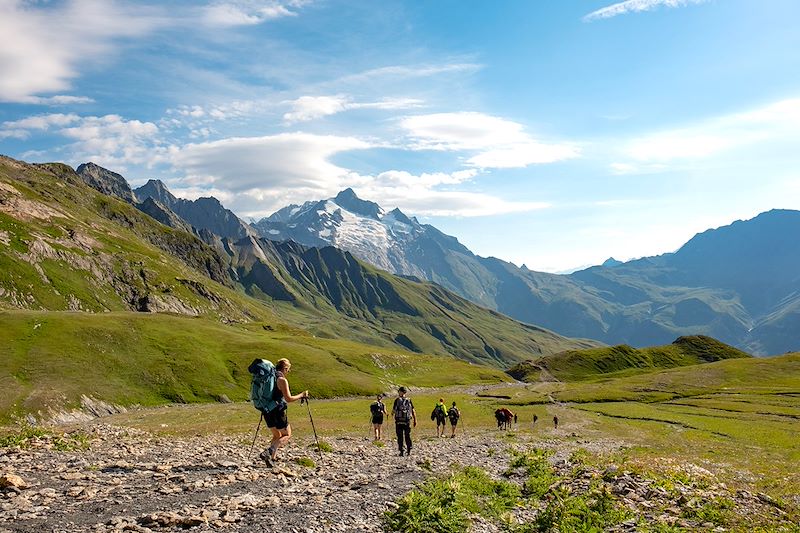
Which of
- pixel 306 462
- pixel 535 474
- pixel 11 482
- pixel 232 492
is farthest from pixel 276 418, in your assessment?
pixel 535 474

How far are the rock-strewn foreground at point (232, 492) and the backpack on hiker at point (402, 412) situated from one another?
5303 millimetres

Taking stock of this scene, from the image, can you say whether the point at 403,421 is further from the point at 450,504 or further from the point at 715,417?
the point at 715,417

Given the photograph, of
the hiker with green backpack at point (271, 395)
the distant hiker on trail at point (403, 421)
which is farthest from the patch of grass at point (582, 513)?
the distant hiker on trail at point (403, 421)

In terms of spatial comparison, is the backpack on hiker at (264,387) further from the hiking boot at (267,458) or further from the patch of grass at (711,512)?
the patch of grass at (711,512)

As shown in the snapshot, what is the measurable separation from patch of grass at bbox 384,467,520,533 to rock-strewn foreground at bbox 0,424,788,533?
705 mm

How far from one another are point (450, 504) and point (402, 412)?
14.9 meters

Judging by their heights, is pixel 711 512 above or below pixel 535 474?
above

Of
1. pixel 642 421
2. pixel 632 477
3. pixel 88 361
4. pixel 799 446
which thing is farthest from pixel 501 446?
pixel 88 361

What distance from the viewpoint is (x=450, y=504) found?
16.0 metres

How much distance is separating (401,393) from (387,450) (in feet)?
13.0

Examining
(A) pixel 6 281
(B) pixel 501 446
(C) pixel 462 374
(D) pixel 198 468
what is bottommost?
(C) pixel 462 374

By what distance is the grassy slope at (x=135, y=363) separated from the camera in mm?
79062

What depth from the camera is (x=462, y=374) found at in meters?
180

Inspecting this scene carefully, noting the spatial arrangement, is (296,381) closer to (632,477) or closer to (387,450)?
(387,450)
